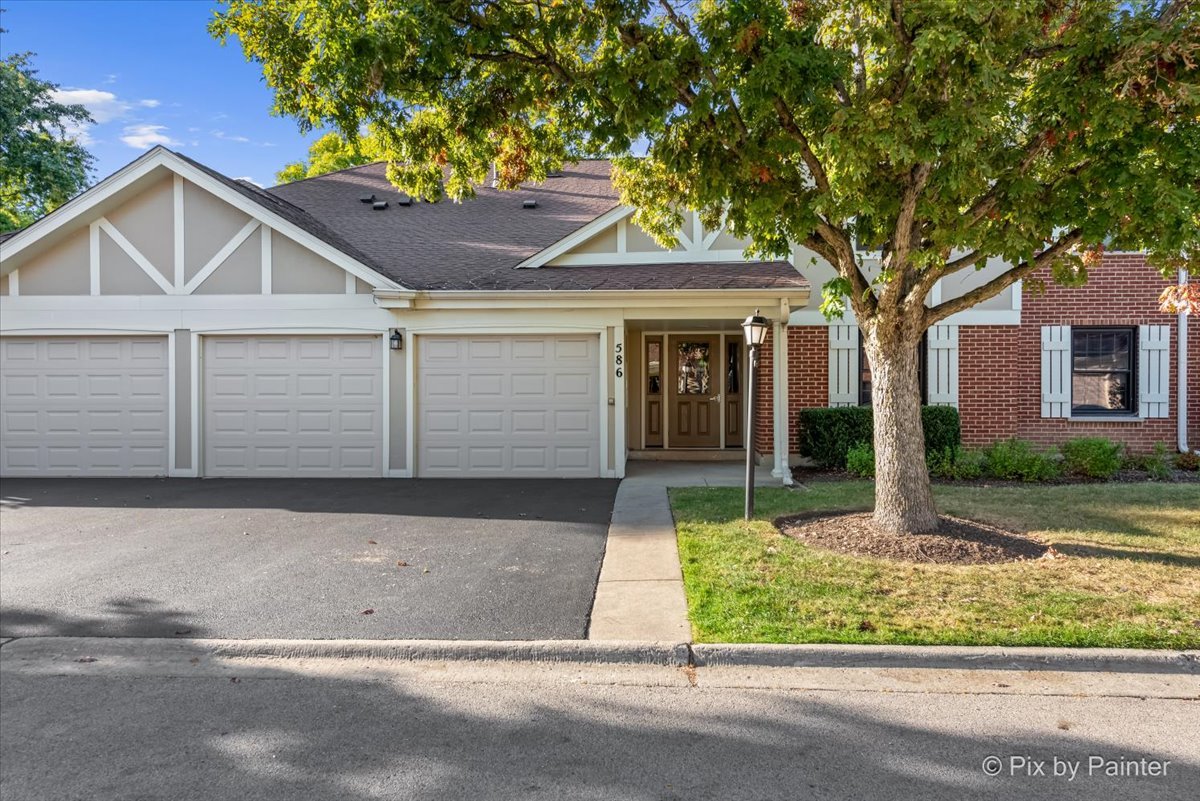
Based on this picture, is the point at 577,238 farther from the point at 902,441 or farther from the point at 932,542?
the point at 932,542

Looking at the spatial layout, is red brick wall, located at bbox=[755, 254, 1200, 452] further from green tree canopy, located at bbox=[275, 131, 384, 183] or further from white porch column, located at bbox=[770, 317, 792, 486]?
green tree canopy, located at bbox=[275, 131, 384, 183]

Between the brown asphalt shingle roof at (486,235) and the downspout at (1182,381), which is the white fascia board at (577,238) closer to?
the brown asphalt shingle roof at (486,235)

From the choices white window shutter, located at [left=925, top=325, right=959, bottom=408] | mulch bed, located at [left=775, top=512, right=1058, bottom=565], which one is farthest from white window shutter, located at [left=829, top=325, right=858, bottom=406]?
mulch bed, located at [left=775, top=512, right=1058, bottom=565]

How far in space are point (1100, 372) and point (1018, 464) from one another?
319 cm

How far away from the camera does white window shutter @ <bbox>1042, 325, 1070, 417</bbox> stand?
40.2 feet

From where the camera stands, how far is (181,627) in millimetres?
4887

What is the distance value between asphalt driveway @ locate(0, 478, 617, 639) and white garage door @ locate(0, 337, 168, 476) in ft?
4.42

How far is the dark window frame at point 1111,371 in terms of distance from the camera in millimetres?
12266

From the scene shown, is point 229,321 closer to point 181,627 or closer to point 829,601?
point 181,627

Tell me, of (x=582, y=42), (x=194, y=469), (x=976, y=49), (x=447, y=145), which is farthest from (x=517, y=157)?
(x=194, y=469)

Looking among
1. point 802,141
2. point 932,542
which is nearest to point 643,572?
point 932,542

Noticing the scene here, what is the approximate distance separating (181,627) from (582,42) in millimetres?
6256

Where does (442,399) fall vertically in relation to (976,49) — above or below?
below

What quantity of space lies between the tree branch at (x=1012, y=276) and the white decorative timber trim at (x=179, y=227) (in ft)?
36.4
